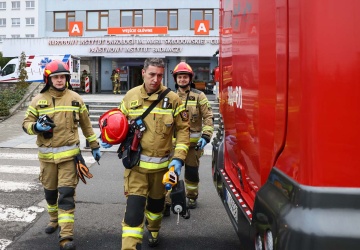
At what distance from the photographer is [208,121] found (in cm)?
515

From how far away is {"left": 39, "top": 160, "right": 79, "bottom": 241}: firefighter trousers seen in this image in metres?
4.00

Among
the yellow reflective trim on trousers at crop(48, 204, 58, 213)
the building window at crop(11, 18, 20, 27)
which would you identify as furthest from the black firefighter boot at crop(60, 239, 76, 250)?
the building window at crop(11, 18, 20, 27)

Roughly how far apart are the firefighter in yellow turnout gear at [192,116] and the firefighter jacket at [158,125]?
131 centimetres

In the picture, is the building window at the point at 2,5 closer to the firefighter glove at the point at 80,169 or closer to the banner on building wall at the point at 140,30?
the banner on building wall at the point at 140,30

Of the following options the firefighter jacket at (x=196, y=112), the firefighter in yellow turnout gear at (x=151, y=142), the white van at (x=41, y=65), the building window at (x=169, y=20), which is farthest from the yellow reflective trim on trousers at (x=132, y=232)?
the building window at (x=169, y=20)

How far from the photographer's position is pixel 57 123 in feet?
13.6

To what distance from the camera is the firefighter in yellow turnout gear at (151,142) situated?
351cm

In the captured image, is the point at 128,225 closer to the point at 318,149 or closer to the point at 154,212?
the point at 154,212

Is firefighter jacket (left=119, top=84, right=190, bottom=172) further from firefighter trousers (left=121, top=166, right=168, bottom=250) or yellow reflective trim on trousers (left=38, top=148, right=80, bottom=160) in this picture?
yellow reflective trim on trousers (left=38, top=148, right=80, bottom=160)

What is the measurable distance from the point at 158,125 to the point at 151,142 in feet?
0.52

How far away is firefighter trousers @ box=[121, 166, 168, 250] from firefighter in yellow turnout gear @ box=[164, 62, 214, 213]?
1271 millimetres

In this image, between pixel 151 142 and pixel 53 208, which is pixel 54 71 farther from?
pixel 53 208

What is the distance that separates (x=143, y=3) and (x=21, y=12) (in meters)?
49.0

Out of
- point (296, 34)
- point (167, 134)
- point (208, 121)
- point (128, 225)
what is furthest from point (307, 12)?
point (208, 121)
